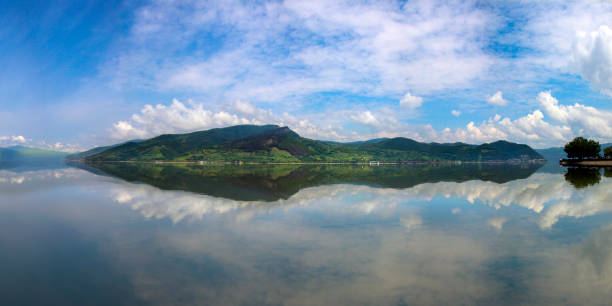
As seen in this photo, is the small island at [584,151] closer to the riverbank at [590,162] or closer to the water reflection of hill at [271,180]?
the riverbank at [590,162]

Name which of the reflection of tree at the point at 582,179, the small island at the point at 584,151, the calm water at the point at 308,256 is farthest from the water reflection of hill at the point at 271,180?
the small island at the point at 584,151

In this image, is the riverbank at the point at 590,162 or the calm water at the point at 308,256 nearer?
the calm water at the point at 308,256

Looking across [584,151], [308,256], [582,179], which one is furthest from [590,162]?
[308,256]

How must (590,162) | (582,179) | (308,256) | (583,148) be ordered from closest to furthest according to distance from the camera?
(308,256) < (582,179) < (590,162) < (583,148)

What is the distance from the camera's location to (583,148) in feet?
508

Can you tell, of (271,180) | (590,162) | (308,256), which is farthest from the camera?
(590,162)

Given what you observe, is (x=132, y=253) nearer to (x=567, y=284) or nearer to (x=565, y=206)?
(x=567, y=284)

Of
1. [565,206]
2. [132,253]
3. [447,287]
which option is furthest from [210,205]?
[565,206]

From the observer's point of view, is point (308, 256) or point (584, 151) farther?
point (584, 151)

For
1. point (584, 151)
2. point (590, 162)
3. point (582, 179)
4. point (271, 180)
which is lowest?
point (582, 179)

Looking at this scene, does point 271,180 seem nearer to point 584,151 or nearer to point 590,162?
point 590,162

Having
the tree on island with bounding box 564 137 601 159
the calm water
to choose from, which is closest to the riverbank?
the tree on island with bounding box 564 137 601 159

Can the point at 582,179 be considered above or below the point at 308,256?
below

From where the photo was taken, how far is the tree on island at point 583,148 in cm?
15362
